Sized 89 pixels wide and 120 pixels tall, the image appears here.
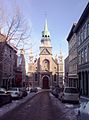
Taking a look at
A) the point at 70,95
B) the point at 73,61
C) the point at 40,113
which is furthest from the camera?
the point at 73,61

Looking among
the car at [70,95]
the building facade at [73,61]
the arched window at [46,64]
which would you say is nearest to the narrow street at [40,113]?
the car at [70,95]

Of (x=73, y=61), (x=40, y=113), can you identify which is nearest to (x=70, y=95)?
(x=40, y=113)

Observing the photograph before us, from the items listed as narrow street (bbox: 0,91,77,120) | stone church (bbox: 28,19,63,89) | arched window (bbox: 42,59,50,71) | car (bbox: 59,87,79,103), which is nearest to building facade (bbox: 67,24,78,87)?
car (bbox: 59,87,79,103)

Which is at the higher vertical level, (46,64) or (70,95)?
(46,64)

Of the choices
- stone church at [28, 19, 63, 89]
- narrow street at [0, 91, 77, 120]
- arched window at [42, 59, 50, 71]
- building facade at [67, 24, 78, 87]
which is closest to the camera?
narrow street at [0, 91, 77, 120]

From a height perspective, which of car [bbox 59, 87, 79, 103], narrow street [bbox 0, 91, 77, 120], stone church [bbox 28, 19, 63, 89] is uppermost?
stone church [bbox 28, 19, 63, 89]

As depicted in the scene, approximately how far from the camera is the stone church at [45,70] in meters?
113

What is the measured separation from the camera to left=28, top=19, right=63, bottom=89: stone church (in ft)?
370

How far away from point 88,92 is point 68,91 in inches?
561

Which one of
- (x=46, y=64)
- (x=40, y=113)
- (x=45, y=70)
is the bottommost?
(x=40, y=113)

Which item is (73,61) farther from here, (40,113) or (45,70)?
(45,70)

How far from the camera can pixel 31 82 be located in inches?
4523

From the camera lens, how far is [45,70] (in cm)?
11306

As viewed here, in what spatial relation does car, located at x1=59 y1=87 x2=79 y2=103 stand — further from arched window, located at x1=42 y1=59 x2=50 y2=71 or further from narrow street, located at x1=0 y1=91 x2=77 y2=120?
arched window, located at x1=42 y1=59 x2=50 y2=71
